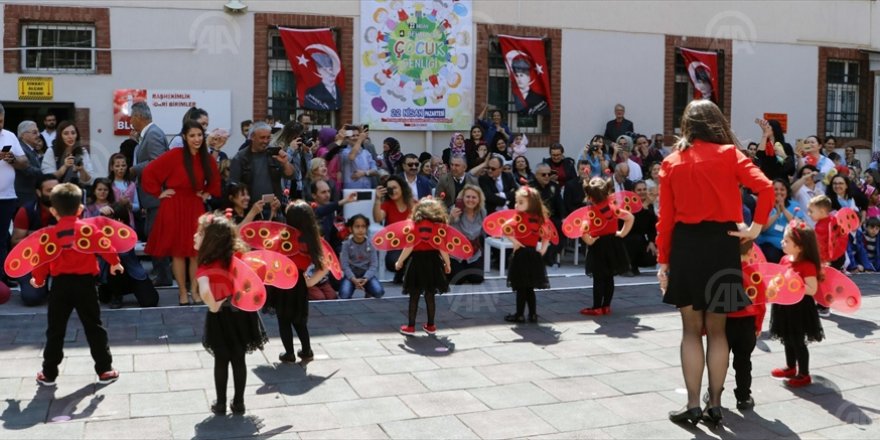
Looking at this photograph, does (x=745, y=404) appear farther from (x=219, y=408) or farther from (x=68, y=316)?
(x=68, y=316)

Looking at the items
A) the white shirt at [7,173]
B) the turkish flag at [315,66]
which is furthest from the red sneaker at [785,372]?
the turkish flag at [315,66]

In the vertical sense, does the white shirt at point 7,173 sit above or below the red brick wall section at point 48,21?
below

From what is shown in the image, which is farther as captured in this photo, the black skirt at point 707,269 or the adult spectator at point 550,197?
the adult spectator at point 550,197

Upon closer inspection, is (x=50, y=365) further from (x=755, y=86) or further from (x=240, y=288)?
(x=755, y=86)

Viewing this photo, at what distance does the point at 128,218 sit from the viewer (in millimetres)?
10281

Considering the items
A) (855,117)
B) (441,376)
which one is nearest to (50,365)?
(441,376)

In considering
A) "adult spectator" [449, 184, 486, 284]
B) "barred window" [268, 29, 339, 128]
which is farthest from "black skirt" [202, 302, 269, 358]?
"barred window" [268, 29, 339, 128]

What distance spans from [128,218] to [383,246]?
317 cm

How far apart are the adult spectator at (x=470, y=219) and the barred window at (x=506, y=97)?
5.17m

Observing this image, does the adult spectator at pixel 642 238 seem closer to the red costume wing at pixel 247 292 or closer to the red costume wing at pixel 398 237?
the red costume wing at pixel 398 237

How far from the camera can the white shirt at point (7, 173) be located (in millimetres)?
10469

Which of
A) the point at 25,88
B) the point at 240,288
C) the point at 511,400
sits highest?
the point at 25,88

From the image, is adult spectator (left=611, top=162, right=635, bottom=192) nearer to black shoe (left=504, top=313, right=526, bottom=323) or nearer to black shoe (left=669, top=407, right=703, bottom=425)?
black shoe (left=504, top=313, right=526, bottom=323)

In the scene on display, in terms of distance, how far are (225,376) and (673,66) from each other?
46.3ft
